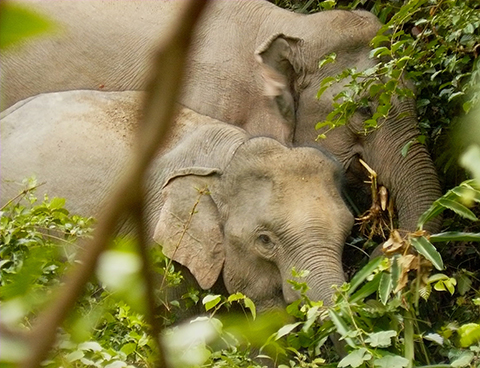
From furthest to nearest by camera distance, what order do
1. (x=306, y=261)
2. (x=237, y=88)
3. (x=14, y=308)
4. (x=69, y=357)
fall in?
(x=237, y=88), (x=306, y=261), (x=69, y=357), (x=14, y=308)

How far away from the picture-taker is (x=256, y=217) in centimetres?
364

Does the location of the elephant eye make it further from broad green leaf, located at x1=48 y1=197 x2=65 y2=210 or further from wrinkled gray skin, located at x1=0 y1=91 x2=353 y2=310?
broad green leaf, located at x1=48 y1=197 x2=65 y2=210

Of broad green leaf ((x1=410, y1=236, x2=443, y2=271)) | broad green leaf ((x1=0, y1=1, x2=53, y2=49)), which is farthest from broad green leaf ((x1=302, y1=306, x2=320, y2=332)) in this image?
broad green leaf ((x1=0, y1=1, x2=53, y2=49))

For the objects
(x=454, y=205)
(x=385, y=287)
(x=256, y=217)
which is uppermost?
(x=454, y=205)

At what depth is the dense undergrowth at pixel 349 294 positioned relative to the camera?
98 cm

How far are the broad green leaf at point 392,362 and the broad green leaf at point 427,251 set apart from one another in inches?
7.5

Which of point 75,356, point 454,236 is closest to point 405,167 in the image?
point 454,236

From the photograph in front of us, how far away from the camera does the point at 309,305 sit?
2.44 meters

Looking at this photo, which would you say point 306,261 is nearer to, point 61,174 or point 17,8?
point 61,174

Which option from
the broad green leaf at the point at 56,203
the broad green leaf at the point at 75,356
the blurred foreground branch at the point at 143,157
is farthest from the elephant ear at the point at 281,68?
the blurred foreground branch at the point at 143,157

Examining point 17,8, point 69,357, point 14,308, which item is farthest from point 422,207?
point 17,8

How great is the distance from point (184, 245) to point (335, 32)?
1391 mm

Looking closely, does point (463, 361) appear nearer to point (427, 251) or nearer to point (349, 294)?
point (427, 251)

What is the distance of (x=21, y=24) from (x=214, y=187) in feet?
10.6
